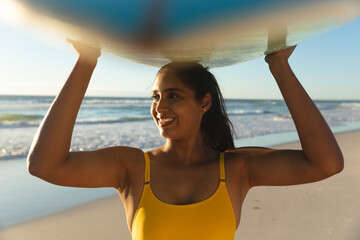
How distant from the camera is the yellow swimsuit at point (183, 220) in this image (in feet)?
4.29

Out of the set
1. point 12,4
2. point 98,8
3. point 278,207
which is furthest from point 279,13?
point 278,207

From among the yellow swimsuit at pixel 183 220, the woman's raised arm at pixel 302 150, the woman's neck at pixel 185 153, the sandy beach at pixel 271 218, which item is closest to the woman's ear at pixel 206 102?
the woman's neck at pixel 185 153

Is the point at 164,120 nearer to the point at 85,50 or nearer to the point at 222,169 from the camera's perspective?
the point at 222,169

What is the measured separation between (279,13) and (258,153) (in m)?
0.79

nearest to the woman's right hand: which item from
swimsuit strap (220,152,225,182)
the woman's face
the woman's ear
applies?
the woman's face

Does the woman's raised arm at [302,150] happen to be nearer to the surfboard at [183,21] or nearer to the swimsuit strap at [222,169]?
the swimsuit strap at [222,169]

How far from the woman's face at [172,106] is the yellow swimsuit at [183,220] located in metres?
0.32

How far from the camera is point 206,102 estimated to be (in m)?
1.73

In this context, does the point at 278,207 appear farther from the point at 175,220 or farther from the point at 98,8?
the point at 98,8

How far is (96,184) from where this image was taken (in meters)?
1.40

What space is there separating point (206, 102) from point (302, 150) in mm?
528

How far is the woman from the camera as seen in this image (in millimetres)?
1284

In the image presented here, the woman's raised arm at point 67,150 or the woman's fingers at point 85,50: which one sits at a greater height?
A: the woman's fingers at point 85,50

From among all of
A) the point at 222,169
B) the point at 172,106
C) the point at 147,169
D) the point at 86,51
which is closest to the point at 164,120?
the point at 172,106
